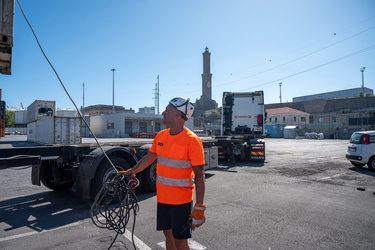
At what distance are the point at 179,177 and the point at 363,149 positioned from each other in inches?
429

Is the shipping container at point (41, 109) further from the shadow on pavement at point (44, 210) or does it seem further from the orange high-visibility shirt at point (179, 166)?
the orange high-visibility shirt at point (179, 166)

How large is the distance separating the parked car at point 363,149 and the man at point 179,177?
1064cm

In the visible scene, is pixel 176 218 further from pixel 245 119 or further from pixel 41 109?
pixel 41 109

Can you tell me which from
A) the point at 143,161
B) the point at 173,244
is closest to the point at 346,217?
the point at 173,244

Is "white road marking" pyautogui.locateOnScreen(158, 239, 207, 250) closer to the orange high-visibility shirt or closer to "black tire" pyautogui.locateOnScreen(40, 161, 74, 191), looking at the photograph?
the orange high-visibility shirt

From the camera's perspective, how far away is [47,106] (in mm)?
21844

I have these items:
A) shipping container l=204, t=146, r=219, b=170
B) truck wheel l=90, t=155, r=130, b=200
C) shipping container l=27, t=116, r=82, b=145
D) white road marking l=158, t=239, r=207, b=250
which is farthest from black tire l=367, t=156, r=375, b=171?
shipping container l=27, t=116, r=82, b=145

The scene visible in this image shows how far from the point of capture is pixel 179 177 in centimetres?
259

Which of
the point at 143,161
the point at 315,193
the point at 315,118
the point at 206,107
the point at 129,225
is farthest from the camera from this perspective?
the point at 206,107

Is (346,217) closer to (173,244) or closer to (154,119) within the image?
(173,244)

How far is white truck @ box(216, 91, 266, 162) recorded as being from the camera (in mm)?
13203

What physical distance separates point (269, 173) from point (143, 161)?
771 cm

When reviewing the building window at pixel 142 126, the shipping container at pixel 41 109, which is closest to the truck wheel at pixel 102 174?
the shipping container at pixel 41 109

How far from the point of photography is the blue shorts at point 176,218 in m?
2.47
